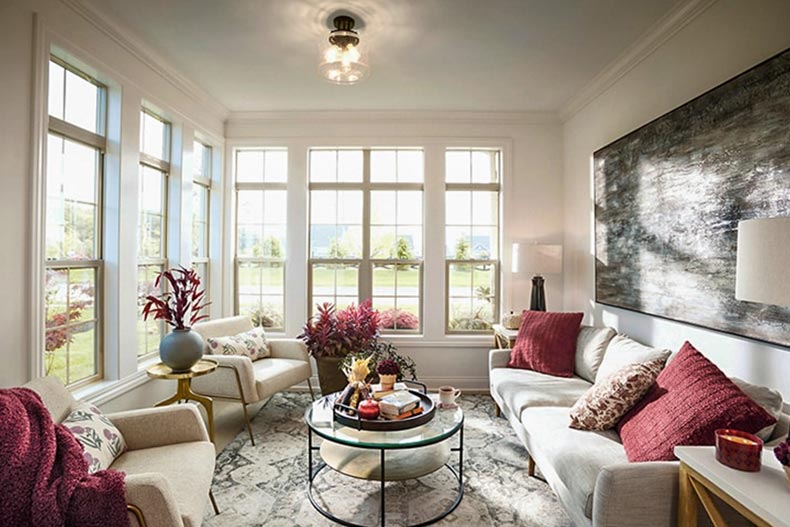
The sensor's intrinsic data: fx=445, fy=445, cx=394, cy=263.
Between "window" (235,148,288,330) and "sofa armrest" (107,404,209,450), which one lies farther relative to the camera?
"window" (235,148,288,330)

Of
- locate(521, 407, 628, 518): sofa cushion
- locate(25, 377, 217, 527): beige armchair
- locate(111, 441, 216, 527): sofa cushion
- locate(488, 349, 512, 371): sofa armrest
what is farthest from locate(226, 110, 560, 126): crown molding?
locate(111, 441, 216, 527): sofa cushion

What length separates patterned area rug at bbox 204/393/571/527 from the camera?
2.32m

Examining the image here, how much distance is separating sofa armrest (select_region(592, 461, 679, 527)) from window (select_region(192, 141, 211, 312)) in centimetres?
376

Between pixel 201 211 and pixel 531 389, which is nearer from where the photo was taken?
pixel 531 389

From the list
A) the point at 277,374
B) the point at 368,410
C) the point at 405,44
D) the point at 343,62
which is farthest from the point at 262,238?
the point at 368,410

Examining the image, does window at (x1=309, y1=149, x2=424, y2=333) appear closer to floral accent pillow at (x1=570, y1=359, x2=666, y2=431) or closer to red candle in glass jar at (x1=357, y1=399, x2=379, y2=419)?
red candle in glass jar at (x1=357, y1=399, x2=379, y2=419)

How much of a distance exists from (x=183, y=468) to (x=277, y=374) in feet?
5.43

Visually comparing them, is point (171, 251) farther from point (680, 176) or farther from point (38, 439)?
point (680, 176)

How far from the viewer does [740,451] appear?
4.80 ft

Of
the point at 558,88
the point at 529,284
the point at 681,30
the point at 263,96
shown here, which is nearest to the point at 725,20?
the point at 681,30

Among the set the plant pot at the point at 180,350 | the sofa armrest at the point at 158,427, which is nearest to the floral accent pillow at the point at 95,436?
the sofa armrest at the point at 158,427

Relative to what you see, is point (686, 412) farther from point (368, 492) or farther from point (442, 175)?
point (442, 175)

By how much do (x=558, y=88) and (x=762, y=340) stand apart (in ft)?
8.64

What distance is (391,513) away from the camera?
236cm
